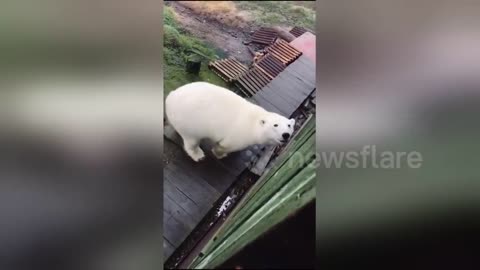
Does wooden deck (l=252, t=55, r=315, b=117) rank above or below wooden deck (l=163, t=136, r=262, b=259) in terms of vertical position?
above

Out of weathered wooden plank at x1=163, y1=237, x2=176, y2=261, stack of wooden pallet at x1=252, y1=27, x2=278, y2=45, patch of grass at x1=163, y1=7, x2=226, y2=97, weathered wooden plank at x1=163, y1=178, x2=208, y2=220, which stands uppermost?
stack of wooden pallet at x1=252, y1=27, x2=278, y2=45

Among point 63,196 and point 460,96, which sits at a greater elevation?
point 460,96

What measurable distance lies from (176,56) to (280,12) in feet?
0.98

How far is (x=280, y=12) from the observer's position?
→ 126cm

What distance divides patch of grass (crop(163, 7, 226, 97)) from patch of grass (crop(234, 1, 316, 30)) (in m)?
0.17

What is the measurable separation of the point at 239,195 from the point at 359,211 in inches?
→ 12.7

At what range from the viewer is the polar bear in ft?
4.04

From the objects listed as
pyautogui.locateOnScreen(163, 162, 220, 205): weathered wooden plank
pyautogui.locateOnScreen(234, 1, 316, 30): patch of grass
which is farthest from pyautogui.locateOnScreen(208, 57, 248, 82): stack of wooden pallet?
pyautogui.locateOnScreen(163, 162, 220, 205): weathered wooden plank

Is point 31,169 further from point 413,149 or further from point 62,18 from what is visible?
point 413,149

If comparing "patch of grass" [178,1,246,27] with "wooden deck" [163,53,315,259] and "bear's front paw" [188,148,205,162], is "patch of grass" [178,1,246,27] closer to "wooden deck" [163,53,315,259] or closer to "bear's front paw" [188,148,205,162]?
"wooden deck" [163,53,315,259]

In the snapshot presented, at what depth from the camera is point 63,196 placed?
125 centimetres

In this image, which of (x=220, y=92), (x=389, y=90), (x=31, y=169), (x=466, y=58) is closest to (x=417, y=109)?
(x=389, y=90)

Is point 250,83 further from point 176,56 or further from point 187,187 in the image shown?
point 187,187

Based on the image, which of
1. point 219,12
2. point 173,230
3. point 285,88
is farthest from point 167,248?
point 219,12
